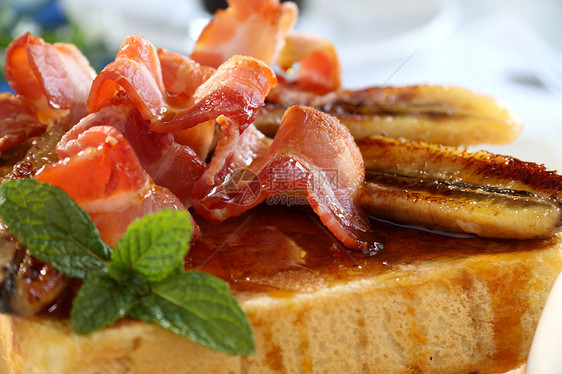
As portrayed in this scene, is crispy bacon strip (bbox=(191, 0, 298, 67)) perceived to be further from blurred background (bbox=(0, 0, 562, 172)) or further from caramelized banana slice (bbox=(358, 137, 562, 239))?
blurred background (bbox=(0, 0, 562, 172))

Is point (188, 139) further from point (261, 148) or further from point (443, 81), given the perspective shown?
point (443, 81)

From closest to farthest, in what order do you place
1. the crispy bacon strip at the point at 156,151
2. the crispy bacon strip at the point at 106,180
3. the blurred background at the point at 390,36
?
the crispy bacon strip at the point at 106,180, the crispy bacon strip at the point at 156,151, the blurred background at the point at 390,36

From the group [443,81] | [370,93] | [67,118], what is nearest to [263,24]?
[370,93]

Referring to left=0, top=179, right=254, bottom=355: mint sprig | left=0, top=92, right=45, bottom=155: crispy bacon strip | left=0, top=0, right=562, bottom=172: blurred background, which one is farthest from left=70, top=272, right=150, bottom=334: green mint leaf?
left=0, top=0, right=562, bottom=172: blurred background

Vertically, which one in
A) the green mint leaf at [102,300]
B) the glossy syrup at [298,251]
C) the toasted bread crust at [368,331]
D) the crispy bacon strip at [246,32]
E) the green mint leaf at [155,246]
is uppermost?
the crispy bacon strip at [246,32]

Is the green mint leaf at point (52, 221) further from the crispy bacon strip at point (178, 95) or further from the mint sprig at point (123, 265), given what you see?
the crispy bacon strip at point (178, 95)

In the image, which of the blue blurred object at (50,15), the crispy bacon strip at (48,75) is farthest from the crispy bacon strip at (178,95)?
the blue blurred object at (50,15)

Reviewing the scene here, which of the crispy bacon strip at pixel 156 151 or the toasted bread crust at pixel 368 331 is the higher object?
the crispy bacon strip at pixel 156 151
